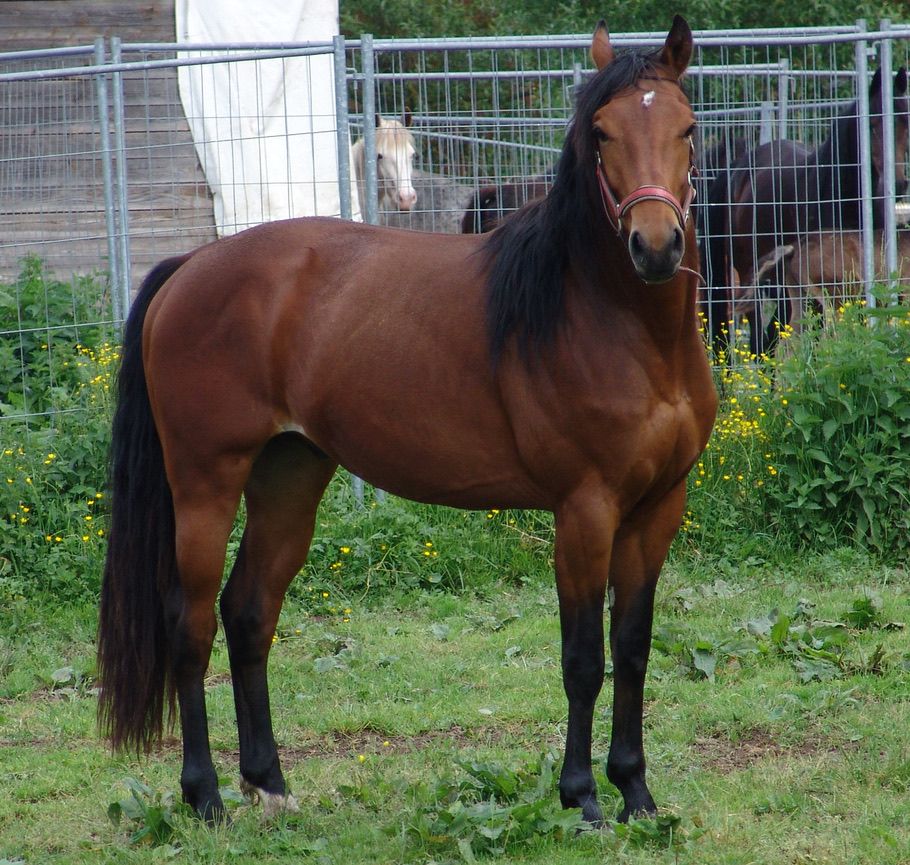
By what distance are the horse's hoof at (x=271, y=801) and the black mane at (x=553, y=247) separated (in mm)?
1569

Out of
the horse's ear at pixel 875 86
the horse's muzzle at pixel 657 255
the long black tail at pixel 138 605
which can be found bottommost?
the long black tail at pixel 138 605

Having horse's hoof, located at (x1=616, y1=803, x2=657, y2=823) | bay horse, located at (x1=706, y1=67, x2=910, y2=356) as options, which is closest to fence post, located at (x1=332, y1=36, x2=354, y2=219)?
bay horse, located at (x1=706, y1=67, x2=910, y2=356)

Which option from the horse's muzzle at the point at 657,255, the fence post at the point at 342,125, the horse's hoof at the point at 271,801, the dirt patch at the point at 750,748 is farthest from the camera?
the fence post at the point at 342,125

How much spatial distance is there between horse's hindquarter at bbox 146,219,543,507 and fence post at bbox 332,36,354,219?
2501 millimetres

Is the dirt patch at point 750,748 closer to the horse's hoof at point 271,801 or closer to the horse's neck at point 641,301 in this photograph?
the horse's hoof at point 271,801

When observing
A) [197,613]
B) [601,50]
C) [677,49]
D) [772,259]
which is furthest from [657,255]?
[772,259]

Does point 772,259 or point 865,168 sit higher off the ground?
point 865,168

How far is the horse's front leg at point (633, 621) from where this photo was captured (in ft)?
11.2

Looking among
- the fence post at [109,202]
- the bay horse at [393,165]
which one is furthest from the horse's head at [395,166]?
the fence post at [109,202]

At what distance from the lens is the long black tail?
3834mm

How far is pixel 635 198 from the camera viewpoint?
2.97m

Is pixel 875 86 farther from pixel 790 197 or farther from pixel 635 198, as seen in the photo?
pixel 635 198

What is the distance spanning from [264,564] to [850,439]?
11.4 ft

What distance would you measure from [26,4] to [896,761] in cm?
932
